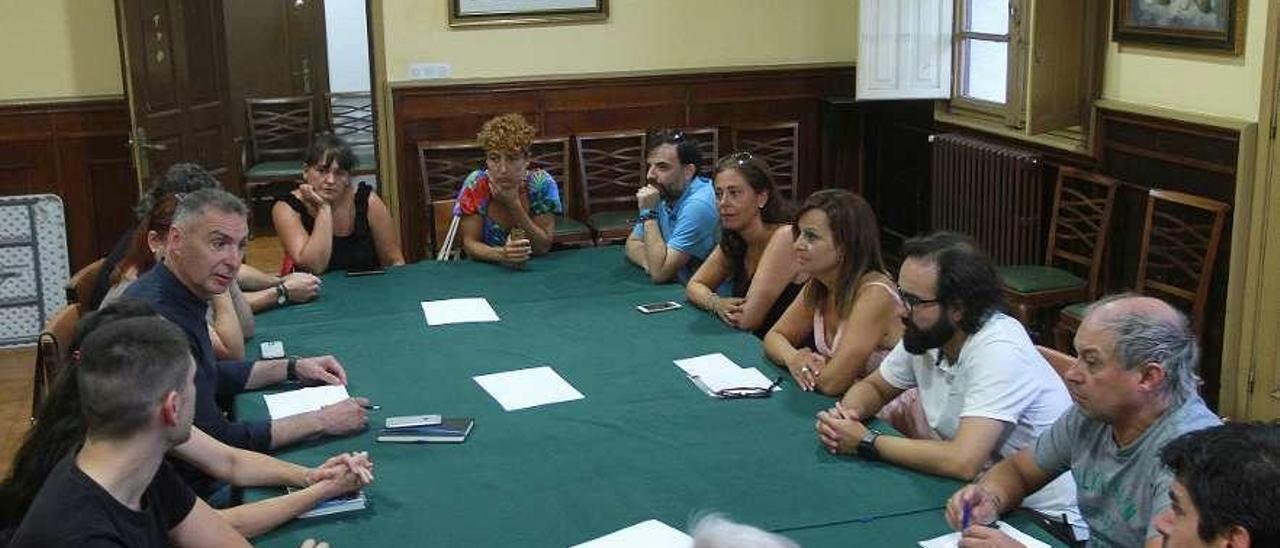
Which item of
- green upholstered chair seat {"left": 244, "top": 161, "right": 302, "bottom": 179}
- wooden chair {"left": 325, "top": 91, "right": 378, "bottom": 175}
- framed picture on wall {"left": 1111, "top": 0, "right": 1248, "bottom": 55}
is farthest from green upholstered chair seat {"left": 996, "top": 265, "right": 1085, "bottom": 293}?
wooden chair {"left": 325, "top": 91, "right": 378, "bottom": 175}

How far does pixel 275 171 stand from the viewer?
8438 mm

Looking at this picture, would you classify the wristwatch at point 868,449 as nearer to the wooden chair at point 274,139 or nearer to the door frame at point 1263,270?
the door frame at point 1263,270

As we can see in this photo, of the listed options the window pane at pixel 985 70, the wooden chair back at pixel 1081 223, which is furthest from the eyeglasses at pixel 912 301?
the window pane at pixel 985 70

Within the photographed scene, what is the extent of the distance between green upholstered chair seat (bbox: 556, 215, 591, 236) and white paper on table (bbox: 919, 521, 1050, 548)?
430cm

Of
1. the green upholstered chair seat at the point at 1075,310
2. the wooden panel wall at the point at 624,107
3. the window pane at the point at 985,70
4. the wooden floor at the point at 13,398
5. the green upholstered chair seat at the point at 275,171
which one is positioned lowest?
the wooden floor at the point at 13,398

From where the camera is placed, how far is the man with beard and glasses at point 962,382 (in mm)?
2680

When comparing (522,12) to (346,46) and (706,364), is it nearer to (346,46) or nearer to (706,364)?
(346,46)

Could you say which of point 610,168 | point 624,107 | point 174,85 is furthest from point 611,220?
point 174,85

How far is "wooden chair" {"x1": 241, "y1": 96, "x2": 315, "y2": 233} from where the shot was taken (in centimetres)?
855

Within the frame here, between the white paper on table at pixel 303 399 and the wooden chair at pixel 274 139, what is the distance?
5373 millimetres

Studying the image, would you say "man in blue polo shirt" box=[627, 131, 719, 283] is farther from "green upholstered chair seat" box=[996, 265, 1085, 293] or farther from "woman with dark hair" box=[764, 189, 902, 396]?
"green upholstered chair seat" box=[996, 265, 1085, 293]

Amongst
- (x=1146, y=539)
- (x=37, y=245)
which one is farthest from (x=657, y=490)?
(x=37, y=245)

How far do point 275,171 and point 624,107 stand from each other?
258cm

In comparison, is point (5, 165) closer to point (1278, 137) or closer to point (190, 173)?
point (190, 173)
